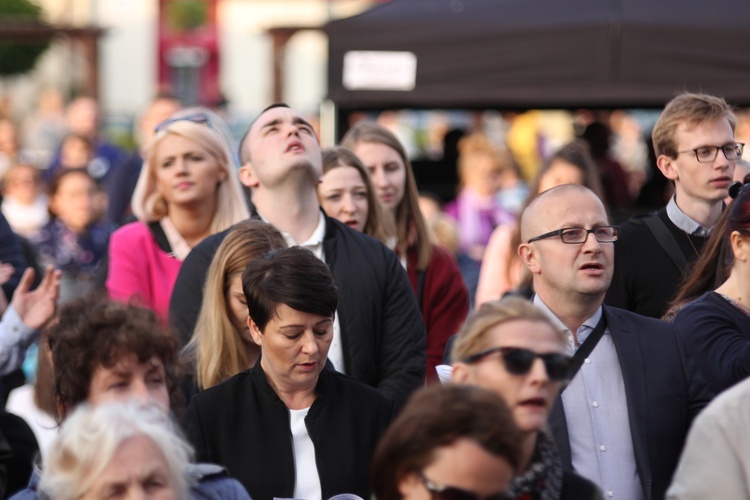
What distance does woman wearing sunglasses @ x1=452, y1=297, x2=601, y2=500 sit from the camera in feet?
11.0

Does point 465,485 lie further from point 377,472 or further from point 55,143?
point 55,143

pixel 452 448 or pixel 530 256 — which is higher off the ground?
pixel 530 256

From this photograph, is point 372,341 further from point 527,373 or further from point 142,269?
point 527,373

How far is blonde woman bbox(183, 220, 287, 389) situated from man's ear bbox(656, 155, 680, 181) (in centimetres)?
173

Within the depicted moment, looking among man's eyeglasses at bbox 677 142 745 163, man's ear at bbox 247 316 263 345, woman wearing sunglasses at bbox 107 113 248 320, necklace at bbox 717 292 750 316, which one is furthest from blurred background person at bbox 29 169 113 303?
necklace at bbox 717 292 750 316

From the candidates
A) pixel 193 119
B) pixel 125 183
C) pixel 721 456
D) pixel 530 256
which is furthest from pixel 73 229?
pixel 721 456

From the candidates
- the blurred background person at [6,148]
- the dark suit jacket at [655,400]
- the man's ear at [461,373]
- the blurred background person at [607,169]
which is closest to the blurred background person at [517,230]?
the dark suit jacket at [655,400]

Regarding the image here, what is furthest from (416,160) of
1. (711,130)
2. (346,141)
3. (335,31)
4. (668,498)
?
(668,498)

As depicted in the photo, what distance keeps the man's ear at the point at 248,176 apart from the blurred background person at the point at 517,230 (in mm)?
1553

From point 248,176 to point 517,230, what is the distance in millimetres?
1568

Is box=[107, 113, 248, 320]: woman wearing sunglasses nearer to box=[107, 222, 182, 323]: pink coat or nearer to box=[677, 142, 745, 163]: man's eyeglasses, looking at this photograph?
box=[107, 222, 182, 323]: pink coat

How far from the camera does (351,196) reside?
6.23 metres

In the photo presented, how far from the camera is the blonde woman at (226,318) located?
4859 millimetres

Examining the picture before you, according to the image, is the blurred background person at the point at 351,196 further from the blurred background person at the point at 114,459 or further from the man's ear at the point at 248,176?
the blurred background person at the point at 114,459
